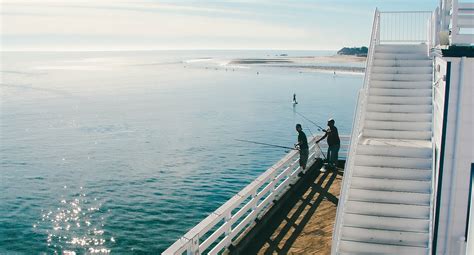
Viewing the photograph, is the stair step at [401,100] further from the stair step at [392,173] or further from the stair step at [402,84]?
the stair step at [392,173]

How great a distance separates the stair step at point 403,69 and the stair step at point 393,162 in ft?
11.0

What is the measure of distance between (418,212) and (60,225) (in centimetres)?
1828

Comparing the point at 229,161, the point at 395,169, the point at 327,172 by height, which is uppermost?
the point at 395,169

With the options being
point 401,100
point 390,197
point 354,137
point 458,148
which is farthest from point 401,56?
point 458,148

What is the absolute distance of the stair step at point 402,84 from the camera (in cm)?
1216

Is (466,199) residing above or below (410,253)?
above

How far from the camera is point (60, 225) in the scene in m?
21.9

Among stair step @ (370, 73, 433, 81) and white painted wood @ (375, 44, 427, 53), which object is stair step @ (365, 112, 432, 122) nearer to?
stair step @ (370, 73, 433, 81)

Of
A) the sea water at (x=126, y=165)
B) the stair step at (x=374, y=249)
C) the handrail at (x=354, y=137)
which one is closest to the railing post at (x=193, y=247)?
the handrail at (x=354, y=137)

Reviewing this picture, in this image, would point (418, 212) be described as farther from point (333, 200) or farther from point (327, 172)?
point (327, 172)

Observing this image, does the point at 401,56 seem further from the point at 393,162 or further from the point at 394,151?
the point at 393,162

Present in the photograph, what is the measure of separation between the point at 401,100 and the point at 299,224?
4.51 meters

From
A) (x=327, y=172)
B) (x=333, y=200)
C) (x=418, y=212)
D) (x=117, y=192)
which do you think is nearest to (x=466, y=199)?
(x=418, y=212)

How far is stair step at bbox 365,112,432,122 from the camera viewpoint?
11.5 meters
